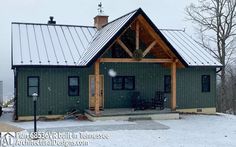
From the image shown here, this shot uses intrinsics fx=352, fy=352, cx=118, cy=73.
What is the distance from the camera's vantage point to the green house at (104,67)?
719 inches

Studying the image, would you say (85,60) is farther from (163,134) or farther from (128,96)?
(163,134)

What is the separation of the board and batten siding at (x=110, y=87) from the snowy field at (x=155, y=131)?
1575 mm

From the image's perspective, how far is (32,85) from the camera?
18.6 meters

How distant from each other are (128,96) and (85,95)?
2.61 meters

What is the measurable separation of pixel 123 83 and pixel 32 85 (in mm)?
5232

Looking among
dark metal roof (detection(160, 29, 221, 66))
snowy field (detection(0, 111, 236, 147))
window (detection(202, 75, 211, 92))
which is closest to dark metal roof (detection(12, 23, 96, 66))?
snowy field (detection(0, 111, 236, 147))

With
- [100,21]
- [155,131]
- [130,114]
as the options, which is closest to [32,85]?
[130,114]

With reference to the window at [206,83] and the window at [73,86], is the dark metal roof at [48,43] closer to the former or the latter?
the window at [73,86]

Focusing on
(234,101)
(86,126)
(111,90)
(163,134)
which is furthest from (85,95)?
(234,101)

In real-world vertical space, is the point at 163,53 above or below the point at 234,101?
above

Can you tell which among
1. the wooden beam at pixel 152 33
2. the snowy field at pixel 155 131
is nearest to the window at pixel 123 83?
the wooden beam at pixel 152 33

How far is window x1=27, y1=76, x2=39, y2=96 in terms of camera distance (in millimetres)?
18578

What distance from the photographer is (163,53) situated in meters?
19.8

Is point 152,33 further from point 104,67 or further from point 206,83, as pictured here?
point 206,83
